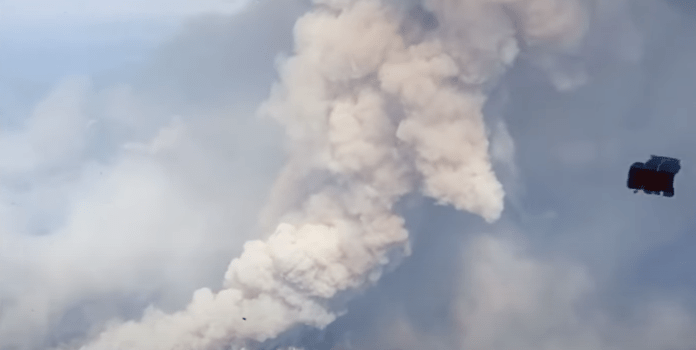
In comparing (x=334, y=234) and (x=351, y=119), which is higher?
(x=351, y=119)

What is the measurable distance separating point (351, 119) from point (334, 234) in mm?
4759

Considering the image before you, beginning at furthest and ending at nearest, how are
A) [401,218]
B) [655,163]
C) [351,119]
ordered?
1. [401,218]
2. [351,119]
3. [655,163]

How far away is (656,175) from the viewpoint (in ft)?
50.8

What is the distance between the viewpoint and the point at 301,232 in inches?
816

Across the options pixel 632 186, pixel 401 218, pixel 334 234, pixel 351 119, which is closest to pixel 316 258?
pixel 334 234

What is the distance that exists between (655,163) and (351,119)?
994 cm

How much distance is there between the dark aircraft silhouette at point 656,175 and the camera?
1537cm

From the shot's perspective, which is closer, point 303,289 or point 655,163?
point 655,163

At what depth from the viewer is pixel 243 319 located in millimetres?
23047

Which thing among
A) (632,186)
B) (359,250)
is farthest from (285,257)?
(632,186)

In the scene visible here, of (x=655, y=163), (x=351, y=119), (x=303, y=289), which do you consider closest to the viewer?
(x=655, y=163)

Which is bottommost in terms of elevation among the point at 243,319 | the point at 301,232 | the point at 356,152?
the point at 243,319

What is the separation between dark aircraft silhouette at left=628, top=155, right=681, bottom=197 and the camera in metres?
15.4

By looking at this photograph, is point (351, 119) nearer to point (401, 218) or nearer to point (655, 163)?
point (401, 218)
